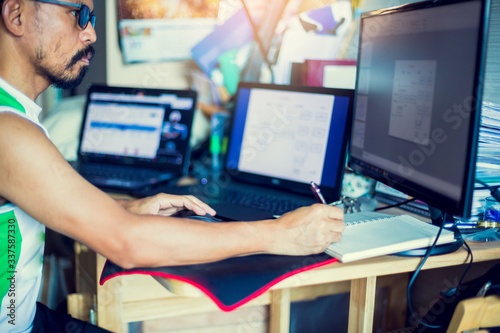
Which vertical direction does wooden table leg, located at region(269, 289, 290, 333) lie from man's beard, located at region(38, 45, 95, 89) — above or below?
below

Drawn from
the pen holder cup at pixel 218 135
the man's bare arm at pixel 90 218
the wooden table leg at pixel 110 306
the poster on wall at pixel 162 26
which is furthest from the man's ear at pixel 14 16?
the poster on wall at pixel 162 26

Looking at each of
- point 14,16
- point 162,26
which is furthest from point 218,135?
point 14,16

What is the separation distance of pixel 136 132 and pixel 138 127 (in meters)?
0.02

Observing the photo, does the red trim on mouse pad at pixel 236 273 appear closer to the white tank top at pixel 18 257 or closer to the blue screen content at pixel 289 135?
the white tank top at pixel 18 257

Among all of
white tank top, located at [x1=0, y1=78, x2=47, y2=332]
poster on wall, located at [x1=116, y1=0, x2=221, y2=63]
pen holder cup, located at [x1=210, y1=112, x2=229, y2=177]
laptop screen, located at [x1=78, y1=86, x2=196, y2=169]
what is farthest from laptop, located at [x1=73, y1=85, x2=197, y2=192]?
white tank top, located at [x1=0, y1=78, x2=47, y2=332]

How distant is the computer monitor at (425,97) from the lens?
30.0 inches

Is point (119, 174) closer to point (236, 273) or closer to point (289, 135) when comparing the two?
point (289, 135)

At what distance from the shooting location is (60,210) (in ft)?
2.39

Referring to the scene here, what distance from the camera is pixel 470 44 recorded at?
2.50ft

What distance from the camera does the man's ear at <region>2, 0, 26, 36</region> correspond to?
87cm

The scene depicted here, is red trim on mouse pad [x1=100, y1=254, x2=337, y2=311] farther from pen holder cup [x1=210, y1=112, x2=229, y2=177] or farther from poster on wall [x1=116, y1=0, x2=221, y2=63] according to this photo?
poster on wall [x1=116, y1=0, x2=221, y2=63]

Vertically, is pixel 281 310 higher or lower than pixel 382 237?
lower

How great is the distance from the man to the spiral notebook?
0.13 ft

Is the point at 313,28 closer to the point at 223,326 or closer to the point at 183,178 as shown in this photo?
the point at 183,178
